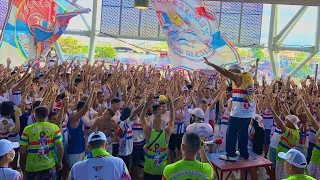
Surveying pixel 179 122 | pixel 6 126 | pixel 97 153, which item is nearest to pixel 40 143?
pixel 6 126

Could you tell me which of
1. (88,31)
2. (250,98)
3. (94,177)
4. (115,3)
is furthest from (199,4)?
(115,3)

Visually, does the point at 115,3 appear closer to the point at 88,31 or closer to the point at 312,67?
→ the point at 88,31

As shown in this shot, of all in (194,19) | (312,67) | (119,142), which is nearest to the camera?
(119,142)

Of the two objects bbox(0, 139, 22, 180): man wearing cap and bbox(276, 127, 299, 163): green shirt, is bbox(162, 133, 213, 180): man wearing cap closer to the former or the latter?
bbox(0, 139, 22, 180): man wearing cap

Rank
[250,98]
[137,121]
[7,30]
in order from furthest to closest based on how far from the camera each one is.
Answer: [7,30]
[137,121]
[250,98]

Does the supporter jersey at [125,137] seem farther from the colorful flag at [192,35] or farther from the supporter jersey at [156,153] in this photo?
the colorful flag at [192,35]

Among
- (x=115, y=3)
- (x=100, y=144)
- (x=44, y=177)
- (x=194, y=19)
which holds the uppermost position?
(x=115, y=3)

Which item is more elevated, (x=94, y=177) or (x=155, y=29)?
(x=155, y=29)

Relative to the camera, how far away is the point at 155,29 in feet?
83.6

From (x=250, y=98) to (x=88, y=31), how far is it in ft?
65.2

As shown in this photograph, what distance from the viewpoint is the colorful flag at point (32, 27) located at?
9.42 metres

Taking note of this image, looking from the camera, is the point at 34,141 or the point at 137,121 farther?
the point at 137,121

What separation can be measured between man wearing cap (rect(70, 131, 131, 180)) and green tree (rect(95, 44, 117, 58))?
94.7 feet

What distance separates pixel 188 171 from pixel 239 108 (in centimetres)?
215
